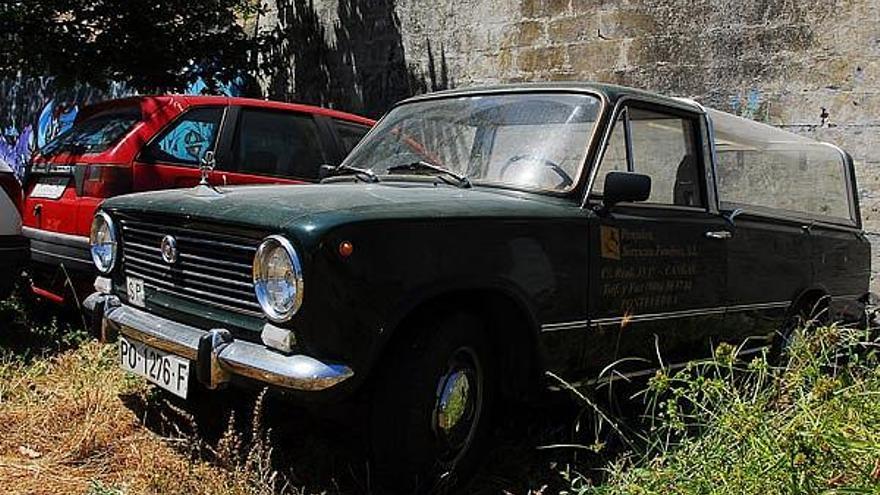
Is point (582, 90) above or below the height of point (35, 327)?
above

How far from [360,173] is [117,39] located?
598cm

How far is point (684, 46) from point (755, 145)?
2.03 m

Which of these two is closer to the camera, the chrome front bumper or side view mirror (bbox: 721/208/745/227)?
the chrome front bumper

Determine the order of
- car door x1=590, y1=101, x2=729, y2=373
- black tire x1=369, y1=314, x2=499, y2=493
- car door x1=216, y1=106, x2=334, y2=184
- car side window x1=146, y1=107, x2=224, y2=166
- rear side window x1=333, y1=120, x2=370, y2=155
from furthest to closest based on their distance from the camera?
rear side window x1=333, y1=120, x2=370, y2=155, car door x1=216, y1=106, x2=334, y2=184, car side window x1=146, y1=107, x2=224, y2=166, car door x1=590, y1=101, x2=729, y2=373, black tire x1=369, y1=314, x2=499, y2=493

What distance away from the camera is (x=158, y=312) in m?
3.53

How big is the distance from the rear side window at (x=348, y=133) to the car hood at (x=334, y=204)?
228 cm

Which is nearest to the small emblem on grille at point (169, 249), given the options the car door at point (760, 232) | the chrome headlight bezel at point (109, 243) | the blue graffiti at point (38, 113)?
the chrome headlight bezel at point (109, 243)

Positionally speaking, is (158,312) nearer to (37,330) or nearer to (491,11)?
(37,330)

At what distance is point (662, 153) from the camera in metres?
Result: 4.46

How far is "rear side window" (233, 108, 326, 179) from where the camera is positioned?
5.64 meters

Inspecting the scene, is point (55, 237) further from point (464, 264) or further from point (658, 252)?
point (658, 252)

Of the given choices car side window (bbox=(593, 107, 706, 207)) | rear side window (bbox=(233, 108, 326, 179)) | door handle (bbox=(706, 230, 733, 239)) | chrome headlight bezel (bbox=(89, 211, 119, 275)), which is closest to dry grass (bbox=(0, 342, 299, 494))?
chrome headlight bezel (bbox=(89, 211, 119, 275))

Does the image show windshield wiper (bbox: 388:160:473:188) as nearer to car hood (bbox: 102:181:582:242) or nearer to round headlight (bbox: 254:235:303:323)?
car hood (bbox: 102:181:582:242)

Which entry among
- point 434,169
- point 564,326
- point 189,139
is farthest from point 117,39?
point 564,326
